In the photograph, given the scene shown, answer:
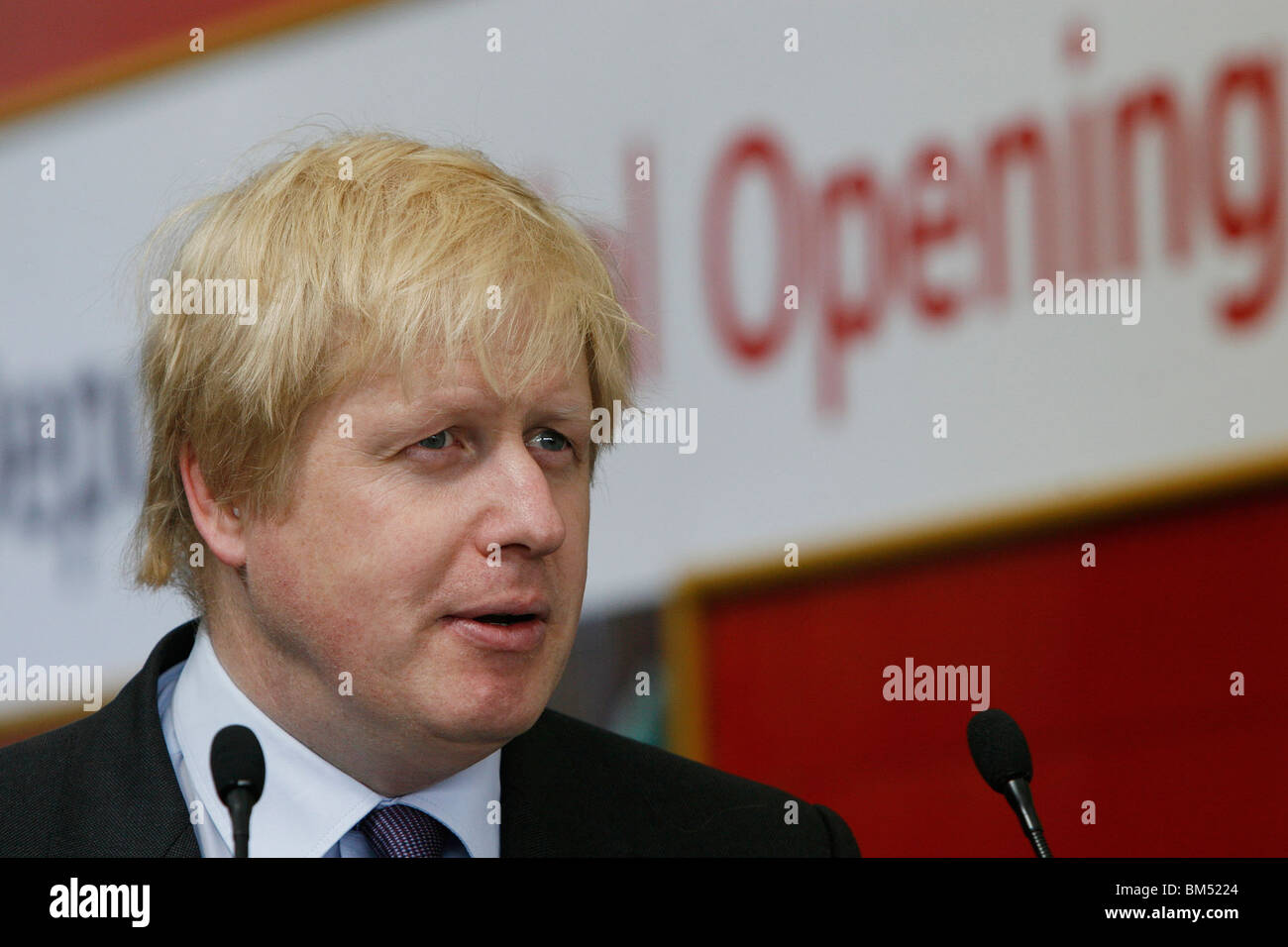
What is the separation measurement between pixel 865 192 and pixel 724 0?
35cm

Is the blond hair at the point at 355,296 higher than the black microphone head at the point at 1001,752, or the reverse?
the blond hair at the point at 355,296

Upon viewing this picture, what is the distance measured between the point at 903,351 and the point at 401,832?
3.60 ft

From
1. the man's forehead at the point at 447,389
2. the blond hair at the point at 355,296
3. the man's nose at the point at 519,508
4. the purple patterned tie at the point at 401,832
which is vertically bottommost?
the purple patterned tie at the point at 401,832

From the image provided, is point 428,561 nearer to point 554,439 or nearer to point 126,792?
point 554,439

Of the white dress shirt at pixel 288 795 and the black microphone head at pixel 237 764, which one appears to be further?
the white dress shirt at pixel 288 795

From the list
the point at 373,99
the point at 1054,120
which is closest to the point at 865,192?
the point at 1054,120

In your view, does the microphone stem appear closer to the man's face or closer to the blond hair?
the man's face

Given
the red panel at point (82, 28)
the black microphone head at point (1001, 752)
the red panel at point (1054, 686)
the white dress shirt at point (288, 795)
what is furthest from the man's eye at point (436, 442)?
the red panel at point (82, 28)

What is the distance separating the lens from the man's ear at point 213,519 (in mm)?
1370

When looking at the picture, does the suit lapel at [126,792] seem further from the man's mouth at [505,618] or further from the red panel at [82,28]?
the red panel at [82,28]

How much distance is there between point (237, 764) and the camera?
1079mm

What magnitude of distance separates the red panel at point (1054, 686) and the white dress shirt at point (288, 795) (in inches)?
A: 29.3

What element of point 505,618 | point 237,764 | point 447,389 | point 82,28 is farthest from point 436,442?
point 82,28

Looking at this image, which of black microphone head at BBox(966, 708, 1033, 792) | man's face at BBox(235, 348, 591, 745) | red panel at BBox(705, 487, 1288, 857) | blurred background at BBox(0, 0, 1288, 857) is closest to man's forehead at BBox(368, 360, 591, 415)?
man's face at BBox(235, 348, 591, 745)
